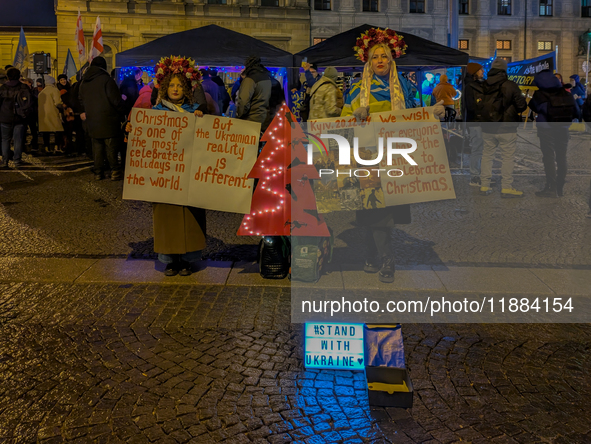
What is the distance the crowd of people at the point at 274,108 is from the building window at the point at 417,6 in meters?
24.9

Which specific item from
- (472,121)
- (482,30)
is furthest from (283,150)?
(482,30)

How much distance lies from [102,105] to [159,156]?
650 centimetres

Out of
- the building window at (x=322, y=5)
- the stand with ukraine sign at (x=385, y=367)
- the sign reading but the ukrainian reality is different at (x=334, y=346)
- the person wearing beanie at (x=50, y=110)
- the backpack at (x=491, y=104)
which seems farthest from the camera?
the building window at (x=322, y=5)

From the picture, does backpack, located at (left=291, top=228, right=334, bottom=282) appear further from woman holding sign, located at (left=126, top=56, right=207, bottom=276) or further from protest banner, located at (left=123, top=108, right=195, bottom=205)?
protest banner, located at (left=123, top=108, right=195, bottom=205)

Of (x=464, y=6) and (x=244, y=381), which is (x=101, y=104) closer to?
(x=244, y=381)

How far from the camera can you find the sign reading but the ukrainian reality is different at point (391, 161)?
530 centimetres

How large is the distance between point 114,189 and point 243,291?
6.25 metres

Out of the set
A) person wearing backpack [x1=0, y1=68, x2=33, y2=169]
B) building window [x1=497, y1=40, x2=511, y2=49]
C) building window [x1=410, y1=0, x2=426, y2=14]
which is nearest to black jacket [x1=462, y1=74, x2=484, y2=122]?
person wearing backpack [x1=0, y1=68, x2=33, y2=169]

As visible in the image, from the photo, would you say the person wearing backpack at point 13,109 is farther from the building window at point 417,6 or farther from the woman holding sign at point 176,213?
the building window at point 417,6

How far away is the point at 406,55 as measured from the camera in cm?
1327

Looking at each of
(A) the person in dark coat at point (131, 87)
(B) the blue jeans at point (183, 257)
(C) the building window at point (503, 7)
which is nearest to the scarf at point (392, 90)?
(B) the blue jeans at point (183, 257)

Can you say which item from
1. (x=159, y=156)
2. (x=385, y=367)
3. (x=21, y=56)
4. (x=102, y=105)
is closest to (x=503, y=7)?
(x=21, y=56)

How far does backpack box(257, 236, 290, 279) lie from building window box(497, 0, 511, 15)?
1687 inches

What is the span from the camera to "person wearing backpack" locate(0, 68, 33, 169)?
13523mm
